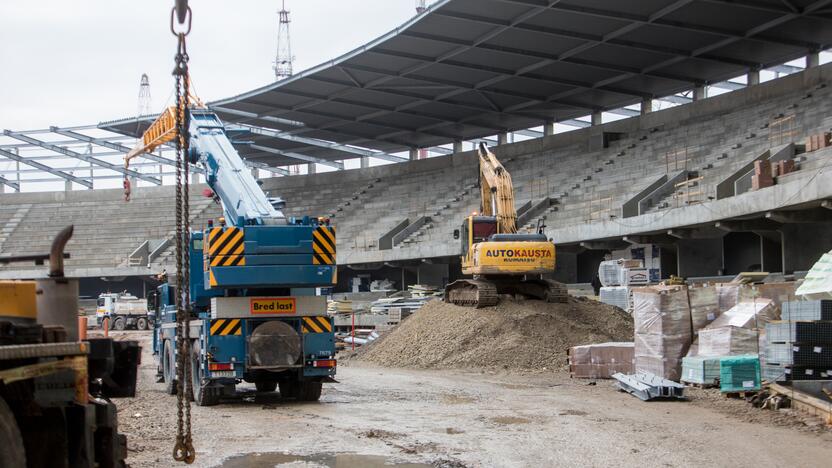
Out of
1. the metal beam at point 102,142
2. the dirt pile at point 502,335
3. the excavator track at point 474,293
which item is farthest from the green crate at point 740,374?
the metal beam at point 102,142

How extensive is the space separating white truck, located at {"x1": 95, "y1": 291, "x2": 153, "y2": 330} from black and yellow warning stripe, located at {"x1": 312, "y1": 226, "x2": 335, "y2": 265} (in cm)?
3511

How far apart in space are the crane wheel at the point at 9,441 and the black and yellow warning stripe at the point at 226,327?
8466 millimetres

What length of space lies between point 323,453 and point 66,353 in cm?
438

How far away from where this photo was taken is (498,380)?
1886 cm

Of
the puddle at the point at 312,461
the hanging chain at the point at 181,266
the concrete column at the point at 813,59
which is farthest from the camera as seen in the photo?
the concrete column at the point at 813,59

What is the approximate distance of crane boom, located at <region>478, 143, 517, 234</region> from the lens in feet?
84.6

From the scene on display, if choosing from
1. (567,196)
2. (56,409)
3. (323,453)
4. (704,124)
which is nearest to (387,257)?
(567,196)

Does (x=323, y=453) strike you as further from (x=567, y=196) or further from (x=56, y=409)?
(x=567, y=196)

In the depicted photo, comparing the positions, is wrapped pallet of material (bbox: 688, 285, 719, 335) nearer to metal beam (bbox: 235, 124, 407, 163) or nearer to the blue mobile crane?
the blue mobile crane

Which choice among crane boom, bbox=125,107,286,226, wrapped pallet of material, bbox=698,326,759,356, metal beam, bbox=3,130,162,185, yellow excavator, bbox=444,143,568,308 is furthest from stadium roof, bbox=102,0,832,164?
wrapped pallet of material, bbox=698,326,759,356

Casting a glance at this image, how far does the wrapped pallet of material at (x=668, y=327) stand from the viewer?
53.2 feet

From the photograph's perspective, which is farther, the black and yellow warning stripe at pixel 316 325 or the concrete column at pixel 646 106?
the concrete column at pixel 646 106

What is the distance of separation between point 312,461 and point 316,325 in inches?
209

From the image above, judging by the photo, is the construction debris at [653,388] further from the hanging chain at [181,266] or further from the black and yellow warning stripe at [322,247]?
the hanging chain at [181,266]
